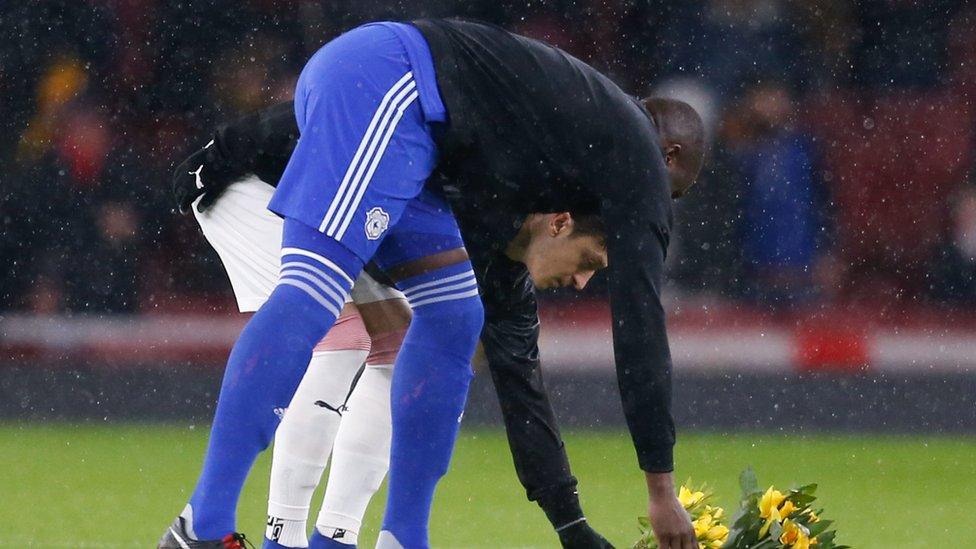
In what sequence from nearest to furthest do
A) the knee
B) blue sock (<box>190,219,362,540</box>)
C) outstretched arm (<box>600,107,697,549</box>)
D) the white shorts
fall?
blue sock (<box>190,219,362,540</box>) → outstretched arm (<box>600,107,697,549</box>) → the knee → the white shorts

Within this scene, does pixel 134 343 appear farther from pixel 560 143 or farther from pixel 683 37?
pixel 560 143

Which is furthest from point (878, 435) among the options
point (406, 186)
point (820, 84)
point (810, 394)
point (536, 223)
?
point (406, 186)

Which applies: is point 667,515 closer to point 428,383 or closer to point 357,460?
point 428,383

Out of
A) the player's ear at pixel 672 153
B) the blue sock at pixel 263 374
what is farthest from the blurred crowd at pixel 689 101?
the blue sock at pixel 263 374

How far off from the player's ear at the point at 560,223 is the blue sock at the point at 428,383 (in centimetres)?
25

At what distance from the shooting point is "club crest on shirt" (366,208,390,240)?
10.3 feet

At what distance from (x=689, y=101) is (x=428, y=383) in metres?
5.82

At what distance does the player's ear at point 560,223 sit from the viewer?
376 centimetres

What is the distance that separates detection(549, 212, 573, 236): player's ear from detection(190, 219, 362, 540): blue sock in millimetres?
780

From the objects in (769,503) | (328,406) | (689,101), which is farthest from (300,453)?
(689,101)

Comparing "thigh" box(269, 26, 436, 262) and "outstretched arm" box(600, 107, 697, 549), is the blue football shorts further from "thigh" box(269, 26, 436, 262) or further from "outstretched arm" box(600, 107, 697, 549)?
"outstretched arm" box(600, 107, 697, 549)

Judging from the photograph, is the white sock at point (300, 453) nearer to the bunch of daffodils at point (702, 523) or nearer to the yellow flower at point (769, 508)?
the bunch of daffodils at point (702, 523)

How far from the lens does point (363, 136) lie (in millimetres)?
3170

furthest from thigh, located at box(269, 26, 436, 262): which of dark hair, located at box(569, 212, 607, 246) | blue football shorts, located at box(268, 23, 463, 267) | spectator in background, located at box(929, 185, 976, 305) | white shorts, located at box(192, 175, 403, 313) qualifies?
spectator in background, located at box(929, 185, 976, 305)
